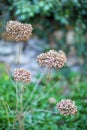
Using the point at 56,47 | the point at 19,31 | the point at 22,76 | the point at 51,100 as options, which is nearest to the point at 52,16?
the point at 56,47

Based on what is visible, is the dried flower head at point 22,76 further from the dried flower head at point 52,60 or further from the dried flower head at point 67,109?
the dried flower head at point 67,109

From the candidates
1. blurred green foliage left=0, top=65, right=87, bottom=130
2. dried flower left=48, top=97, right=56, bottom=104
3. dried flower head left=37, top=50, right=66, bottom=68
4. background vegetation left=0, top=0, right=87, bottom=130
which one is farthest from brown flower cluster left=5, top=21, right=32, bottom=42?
dried flower left=48, top=97, right=56, bottom=104

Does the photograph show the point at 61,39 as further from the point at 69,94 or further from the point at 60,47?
the point at 69,94

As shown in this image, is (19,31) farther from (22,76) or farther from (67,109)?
(67,109)

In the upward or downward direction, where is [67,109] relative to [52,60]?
downward

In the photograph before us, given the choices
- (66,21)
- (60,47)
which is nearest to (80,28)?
(66,21)

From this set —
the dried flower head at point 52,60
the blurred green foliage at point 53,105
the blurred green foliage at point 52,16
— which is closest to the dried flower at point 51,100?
the blurred green foliage at point 53,105

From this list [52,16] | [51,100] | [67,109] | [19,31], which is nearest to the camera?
[67,109]

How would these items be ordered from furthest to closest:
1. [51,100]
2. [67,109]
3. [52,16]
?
[52,16], [51,100], [67,109]

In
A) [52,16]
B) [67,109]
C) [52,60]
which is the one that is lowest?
[67,109]
